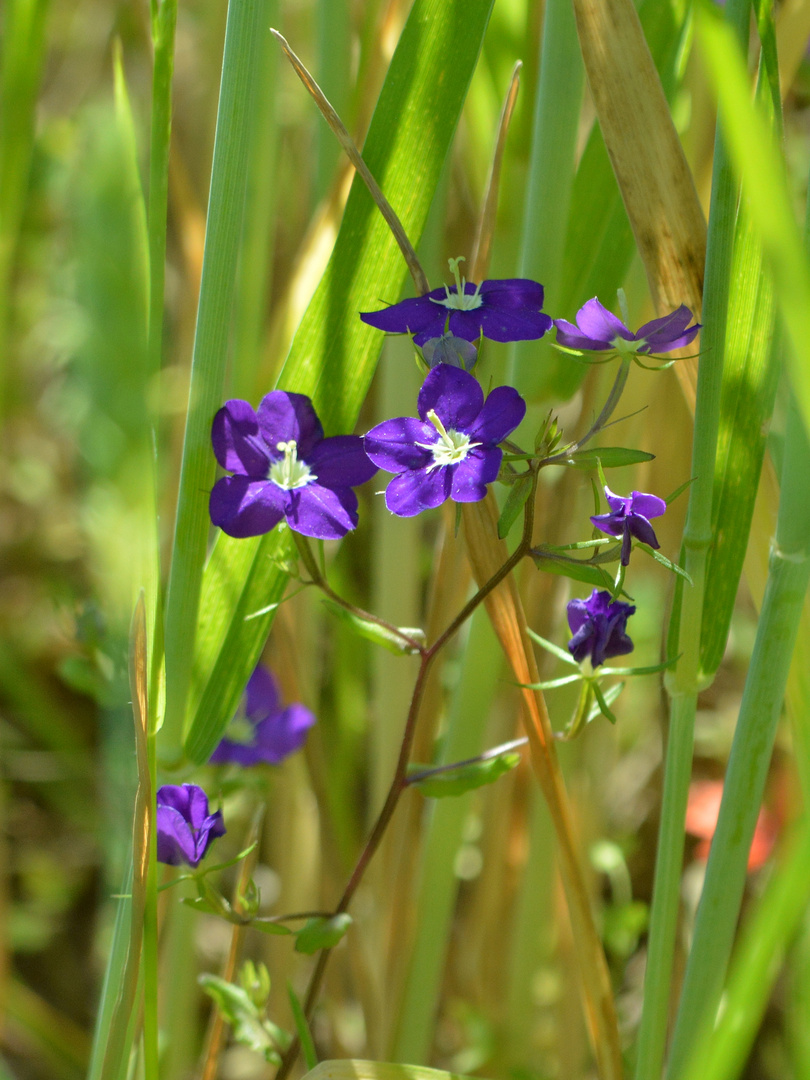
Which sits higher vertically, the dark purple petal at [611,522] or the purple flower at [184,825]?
the dark purple petal at [611,522]

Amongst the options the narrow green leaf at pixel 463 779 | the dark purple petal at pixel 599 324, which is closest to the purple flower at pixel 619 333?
the dark purple petal at pixel 599 324

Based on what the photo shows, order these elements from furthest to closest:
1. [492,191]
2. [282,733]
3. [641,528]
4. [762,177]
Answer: [282,733] < [492,191] < [641,528] < [762,177]

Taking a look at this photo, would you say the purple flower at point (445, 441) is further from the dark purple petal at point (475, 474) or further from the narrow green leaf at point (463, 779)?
the narrow green leaf at point (463, 779)

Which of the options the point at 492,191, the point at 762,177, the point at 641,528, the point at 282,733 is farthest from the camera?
the point at 282,733

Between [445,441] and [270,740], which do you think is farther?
[270,740]

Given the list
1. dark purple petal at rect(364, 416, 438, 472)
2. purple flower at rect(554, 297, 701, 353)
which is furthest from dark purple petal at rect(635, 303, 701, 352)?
dark purple petal at rect(364, 416, 438, 472)

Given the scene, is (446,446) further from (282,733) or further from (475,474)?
(282,733)

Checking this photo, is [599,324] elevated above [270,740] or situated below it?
above

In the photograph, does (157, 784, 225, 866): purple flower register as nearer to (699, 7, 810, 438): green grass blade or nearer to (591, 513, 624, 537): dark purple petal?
(591, 513, 624, 537): dark purple petal

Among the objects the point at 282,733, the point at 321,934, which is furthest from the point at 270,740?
the point at 321,934
